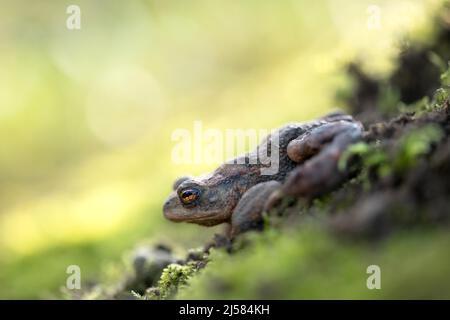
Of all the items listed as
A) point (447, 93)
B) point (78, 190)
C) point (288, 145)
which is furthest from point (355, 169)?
point (78, 190)

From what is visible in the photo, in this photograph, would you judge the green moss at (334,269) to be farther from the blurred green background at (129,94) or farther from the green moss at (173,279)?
the blurred green background at (129,94)

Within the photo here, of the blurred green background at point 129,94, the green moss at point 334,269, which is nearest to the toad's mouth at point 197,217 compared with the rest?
the green moss at point 334,269

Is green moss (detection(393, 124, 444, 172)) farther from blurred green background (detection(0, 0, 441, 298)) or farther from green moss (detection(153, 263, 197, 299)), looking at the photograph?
blurred green background (detection(0, 0, 441, 298))

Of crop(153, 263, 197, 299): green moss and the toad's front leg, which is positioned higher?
the toad's front leg

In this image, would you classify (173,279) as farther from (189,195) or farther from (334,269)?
(334,269)

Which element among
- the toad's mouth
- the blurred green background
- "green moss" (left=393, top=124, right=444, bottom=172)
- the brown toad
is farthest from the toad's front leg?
the blurred green background

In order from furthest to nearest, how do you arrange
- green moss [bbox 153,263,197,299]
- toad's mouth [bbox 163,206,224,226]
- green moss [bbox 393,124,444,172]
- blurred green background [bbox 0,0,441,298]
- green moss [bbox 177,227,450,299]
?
blurred green background [bbox 0,0,441,298] < toad's mouth [bbox 163,206,224,226] < green moss [bbox 153,263,197,299] < green moss [bbox 393,124,444,172] < green moss [bbox 177,227,450,299]
